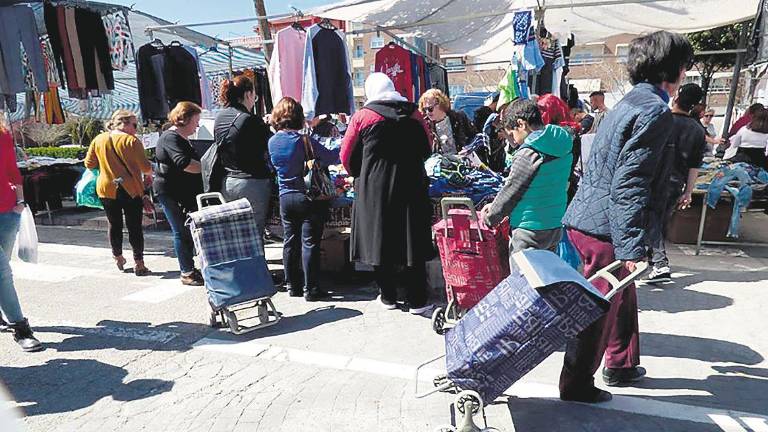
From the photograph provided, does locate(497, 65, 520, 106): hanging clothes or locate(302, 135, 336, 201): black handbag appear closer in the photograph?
locate(302, 135, 336, 201): black handbag

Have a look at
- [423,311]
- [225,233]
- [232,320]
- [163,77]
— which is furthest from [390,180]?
[163,77]

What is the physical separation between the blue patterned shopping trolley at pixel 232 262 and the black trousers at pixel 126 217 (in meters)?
1.79

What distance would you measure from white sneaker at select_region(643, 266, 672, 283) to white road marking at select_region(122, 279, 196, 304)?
4475mm

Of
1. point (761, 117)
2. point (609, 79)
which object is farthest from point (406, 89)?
point (609, 79)

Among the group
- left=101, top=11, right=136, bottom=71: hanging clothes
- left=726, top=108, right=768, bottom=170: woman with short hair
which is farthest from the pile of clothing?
left=101, top=11, right=136, bottom=71: hanging clothes

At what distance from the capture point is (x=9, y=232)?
3.96m

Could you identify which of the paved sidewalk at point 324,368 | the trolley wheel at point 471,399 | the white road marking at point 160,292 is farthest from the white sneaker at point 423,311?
the white road marking at point 160,292

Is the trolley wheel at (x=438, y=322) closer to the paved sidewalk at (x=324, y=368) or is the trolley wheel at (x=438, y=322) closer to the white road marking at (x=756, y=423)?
the paved sidewalk at (x=324, y=368)

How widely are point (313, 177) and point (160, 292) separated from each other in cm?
206

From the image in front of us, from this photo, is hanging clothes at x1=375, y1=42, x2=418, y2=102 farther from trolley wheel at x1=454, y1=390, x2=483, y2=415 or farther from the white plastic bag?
trolley wheel at x1=454, y1=390, x2=483, y2=415

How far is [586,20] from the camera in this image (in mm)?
8375

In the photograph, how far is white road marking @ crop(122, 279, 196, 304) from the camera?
16.6ft

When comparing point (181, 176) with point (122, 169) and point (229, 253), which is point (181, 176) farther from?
point (229, 253)

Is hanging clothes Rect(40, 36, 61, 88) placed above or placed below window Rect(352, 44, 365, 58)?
below
